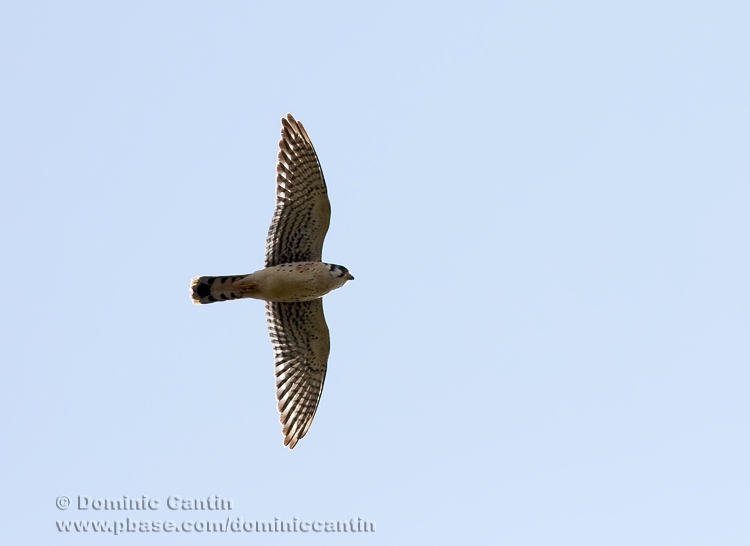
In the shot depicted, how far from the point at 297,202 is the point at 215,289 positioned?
5.64ft

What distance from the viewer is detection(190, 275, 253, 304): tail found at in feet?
40.2

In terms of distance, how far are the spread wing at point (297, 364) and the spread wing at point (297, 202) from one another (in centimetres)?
103

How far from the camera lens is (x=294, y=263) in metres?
12.2

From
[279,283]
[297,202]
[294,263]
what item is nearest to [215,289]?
[279,283]

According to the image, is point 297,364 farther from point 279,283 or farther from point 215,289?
point 215,289

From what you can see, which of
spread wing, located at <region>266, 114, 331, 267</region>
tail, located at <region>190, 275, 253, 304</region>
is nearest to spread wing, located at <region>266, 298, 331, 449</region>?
tail, located at <region>190, 275, 253, 304</region>

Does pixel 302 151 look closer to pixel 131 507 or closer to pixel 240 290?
pixel 240 290

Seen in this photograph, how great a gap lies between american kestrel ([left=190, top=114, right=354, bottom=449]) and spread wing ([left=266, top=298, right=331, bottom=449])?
0.06 ft

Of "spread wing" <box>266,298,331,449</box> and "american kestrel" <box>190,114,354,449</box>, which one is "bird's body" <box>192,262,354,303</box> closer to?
"american kestrel" <box>190,114,354,449</box>

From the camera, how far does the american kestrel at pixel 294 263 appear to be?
1198cm

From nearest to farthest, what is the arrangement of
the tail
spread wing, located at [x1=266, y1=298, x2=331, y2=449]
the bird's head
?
the bird's head → the tail → spread wing, located at [x1=266, y1=298, x2=331, y2=449]

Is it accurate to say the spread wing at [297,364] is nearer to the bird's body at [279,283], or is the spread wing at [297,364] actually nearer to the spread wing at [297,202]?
the bird's body at [279,283]

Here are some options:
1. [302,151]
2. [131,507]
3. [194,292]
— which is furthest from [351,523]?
[302,151]

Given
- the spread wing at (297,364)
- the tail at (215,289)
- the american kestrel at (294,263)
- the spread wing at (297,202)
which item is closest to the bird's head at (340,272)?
the american kestrel at (294,263)
